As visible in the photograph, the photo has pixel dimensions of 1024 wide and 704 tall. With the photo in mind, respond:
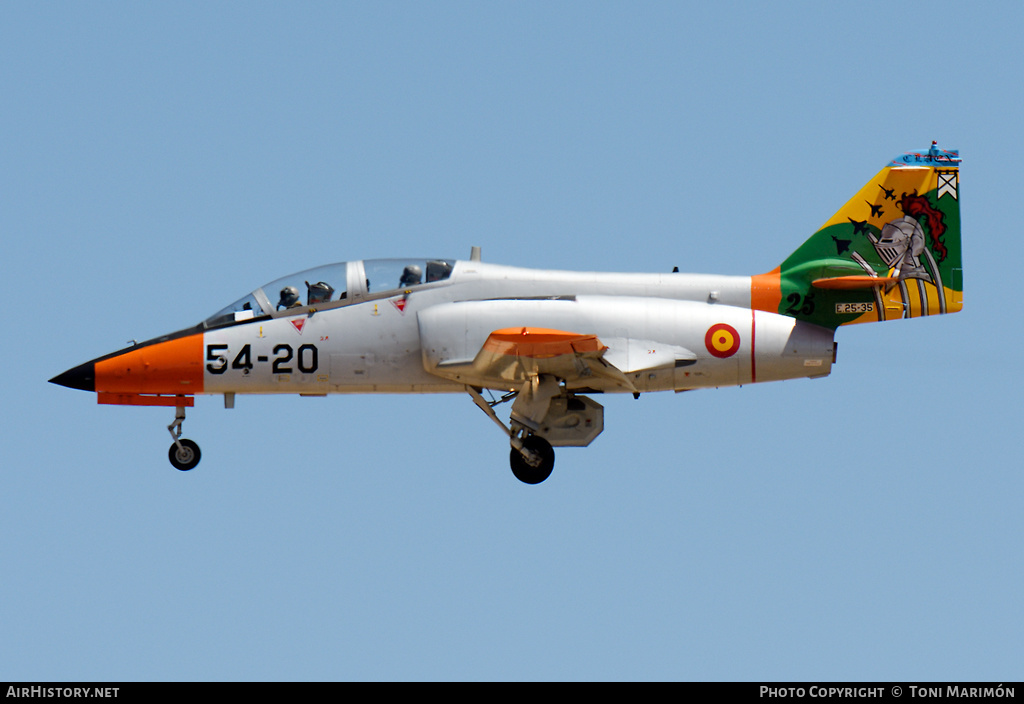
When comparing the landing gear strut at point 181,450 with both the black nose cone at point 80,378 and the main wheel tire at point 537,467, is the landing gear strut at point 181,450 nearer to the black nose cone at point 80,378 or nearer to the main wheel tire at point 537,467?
the black nose cone at point 80,378

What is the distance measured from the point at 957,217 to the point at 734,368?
4236 mm

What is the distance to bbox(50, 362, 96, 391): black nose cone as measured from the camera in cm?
2386

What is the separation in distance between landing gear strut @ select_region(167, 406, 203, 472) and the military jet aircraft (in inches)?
3.8

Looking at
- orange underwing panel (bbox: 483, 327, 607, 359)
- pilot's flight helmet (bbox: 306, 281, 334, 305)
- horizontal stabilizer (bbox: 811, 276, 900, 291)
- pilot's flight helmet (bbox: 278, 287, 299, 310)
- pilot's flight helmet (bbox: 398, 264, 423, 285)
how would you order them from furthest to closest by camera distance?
1. pilot's flight helmet (bbox: 278, 287, 299, 310)
2. pilot's flight helmet (bbox: 306, 281, 334, 305)
3. pilot's flight helmet (bbox: 398, 264, 423, 285)
4. horizontal stabilizer (bbox: 811, 276, 900, 291)
5. orange underwing panel (bbox: 483, 327, 607, 359)

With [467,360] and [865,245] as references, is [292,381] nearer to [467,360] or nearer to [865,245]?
[467,360]

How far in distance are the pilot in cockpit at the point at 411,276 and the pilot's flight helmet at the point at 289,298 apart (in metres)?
1.62

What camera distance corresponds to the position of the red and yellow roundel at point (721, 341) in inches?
904

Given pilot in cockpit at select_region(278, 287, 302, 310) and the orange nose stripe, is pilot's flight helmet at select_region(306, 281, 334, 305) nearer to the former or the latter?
pilot in cockpit at select_region(278, 287, 302, 310)

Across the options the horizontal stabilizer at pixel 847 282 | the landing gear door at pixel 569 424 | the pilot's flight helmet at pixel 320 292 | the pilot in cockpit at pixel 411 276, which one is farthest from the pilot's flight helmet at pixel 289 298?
the horizontal stabilizer at pixel 847 282

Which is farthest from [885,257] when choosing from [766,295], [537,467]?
[537,467]

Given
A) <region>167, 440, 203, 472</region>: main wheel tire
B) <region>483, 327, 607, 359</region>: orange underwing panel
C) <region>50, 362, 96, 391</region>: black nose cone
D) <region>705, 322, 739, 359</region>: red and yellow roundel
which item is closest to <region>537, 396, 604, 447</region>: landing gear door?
<region>483, 327, 607, 359</region>: orange underwing panel

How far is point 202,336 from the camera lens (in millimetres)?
23781

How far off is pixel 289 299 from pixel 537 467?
15.0ft
